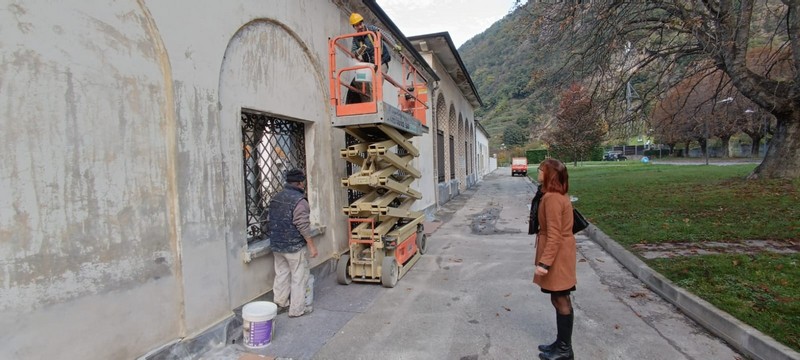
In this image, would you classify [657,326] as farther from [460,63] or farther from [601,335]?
[460,63]

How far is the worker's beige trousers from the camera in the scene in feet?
15.3

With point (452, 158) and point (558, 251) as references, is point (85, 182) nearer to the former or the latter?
point (558, 251)

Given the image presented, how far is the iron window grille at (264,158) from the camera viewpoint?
4930mm

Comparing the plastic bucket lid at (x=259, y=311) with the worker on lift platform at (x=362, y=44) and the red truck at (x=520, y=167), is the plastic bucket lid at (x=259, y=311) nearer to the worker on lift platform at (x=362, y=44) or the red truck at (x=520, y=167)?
the worker on lift platform at (x=362, y=44)

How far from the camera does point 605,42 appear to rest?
338 inches

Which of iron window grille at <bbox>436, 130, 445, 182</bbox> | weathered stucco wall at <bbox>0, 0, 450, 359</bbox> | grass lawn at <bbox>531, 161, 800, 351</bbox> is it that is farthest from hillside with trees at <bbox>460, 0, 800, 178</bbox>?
weathered stucco wall at <bbox>0, 0, 450, 359</bbox>

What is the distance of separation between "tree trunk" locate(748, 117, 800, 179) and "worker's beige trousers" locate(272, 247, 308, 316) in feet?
56.1

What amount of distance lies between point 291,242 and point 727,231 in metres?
7.82

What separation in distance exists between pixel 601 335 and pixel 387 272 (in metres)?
2.77

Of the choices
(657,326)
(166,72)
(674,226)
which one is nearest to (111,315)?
(166,72)

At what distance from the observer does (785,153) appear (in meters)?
14.3

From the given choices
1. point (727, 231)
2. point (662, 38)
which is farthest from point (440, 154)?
point (727, 231)

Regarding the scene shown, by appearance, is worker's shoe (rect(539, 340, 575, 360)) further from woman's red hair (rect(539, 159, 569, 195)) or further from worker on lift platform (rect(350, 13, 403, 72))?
worker on lift platform (rect(350, 13, 403, 72))

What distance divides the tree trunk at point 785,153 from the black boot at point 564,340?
1579 cm
